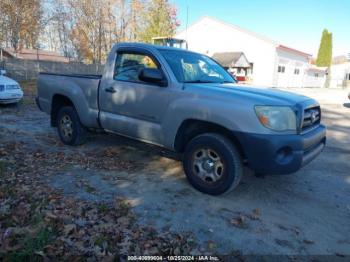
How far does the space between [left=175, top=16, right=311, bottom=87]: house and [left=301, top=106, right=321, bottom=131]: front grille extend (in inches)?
1080

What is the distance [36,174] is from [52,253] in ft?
6.77

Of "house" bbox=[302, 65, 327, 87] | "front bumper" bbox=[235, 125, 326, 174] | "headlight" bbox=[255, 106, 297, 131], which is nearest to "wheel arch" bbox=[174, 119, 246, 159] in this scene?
"front bumper" bbox=[235, 125, 326, 174]

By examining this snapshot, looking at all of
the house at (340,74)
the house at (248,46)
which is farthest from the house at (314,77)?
the house at (248,46)

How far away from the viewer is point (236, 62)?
2994cm

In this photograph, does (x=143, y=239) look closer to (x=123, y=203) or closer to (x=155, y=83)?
(x=123, y=203)

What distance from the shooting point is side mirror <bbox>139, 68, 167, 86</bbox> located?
438 cm

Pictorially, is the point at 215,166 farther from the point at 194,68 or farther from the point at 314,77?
the point at 314,77

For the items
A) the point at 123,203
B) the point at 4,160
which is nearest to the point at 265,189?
the point at 123,203

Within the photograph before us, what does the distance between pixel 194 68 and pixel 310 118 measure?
1.86 m

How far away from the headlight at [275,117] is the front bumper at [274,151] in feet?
0.40

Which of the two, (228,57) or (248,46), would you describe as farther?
(248,46)

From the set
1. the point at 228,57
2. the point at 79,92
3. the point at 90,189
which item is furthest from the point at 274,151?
the point at 228,57

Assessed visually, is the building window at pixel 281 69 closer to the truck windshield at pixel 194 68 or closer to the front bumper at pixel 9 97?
the front bumper at pixel 9 97

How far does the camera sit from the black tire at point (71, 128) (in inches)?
234
